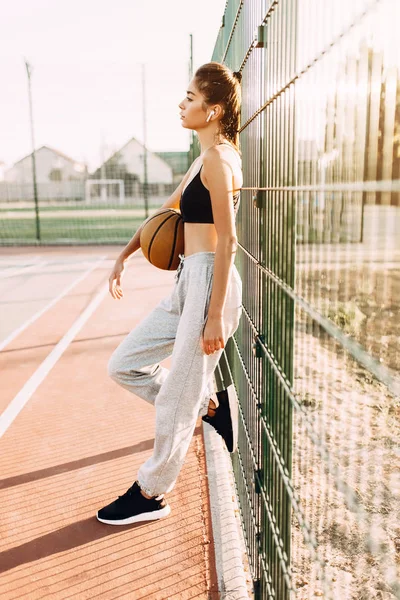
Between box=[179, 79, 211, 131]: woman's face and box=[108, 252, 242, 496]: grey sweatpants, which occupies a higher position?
box=[179, 79, 211, 131]: woman's face

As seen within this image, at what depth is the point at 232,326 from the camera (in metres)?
2.96

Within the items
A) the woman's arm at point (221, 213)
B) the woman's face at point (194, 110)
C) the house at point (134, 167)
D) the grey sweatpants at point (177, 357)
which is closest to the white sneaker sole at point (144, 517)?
the grey sweatpants at point (177, 357)

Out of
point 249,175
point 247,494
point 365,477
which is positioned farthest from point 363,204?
point 365,477

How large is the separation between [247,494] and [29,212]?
677 inches

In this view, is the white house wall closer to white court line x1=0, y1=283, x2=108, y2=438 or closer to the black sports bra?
white court line x1=0, y1=283, x2=108, y2=438

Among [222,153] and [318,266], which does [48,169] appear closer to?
[222,153]

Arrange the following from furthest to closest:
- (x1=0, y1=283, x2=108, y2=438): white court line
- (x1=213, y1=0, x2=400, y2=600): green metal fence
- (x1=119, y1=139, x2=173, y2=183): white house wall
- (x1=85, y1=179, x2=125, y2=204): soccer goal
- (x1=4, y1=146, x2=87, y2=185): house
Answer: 1. (x1=85, y1=179, x2=125, y2=204): soccer goal
2. (x1=4, y1=146, x2=87, y2=185): house
3. (x1=119, y1=139, x2=173, y2=183): white house wall
4. (x1=0, y1=283, x2=108, y2=438): white court line
5. (x1=213, y1=0, x2=400, y2=600): green metal fence

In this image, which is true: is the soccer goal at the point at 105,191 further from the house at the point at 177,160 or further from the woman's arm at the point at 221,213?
the woman's arm at the point at 221,213

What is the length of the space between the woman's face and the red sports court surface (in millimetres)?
1917

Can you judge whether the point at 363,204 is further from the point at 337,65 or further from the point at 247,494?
the point at 247,494

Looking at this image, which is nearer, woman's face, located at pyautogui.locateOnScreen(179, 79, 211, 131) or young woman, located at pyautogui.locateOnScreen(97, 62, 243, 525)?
young woman, located at pyautogui.locateOnScreen(97, 62, 243, 525)

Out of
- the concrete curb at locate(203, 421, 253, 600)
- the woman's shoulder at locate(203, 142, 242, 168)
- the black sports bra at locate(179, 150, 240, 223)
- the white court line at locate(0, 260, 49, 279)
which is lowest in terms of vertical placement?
the concrete curb at locate(203, 421, 253, 600)

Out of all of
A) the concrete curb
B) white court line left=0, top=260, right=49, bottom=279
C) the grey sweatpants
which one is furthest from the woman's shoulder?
white court line left=0, top=260, right=49, bottom=279

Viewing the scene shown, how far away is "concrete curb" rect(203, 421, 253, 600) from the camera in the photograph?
9.08 ft
